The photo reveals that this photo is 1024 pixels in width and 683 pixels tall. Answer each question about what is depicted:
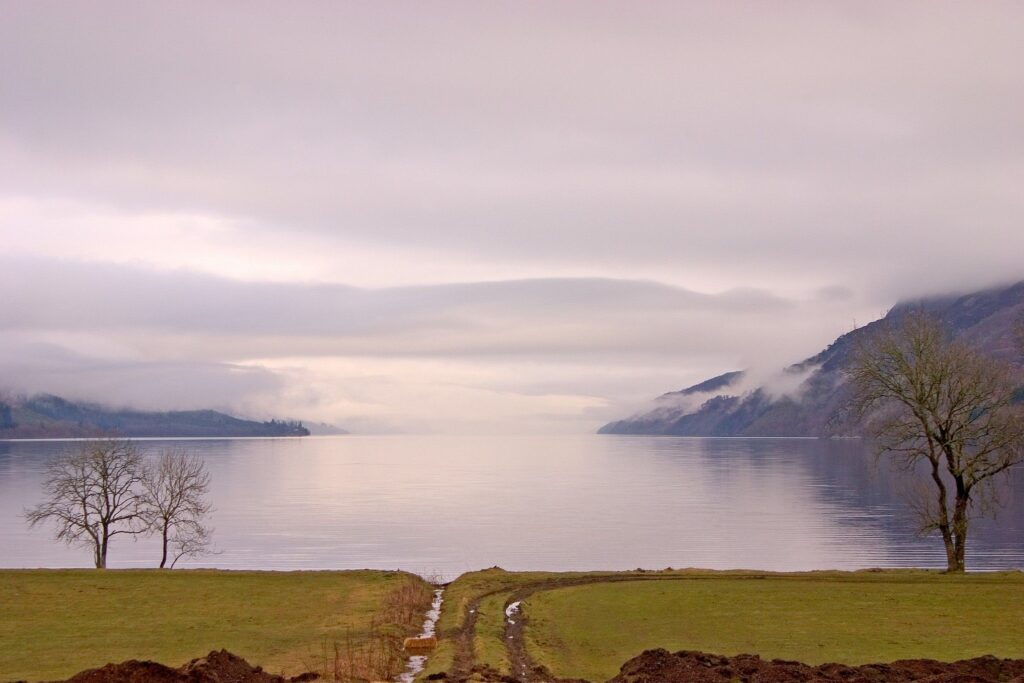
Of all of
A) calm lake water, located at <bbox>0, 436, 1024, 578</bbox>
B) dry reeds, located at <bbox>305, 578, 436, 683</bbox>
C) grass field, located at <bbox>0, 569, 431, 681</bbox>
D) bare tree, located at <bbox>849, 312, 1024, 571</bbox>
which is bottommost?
calm lake water, located at <bbox>0, 436, 1024, 578</bbox>

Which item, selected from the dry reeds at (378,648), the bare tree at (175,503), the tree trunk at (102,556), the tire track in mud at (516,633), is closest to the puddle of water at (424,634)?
the dry reeds at (378,648)

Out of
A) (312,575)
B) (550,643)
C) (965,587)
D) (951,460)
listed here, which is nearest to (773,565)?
(951,460)

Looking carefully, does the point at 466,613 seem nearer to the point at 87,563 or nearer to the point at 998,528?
the point at 87,563

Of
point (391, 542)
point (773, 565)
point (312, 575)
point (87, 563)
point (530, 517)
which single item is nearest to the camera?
point (312, 575)

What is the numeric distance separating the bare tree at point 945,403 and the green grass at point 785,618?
19.3 ft

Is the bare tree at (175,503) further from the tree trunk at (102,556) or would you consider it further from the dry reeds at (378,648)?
the dry reeds at (378,648)

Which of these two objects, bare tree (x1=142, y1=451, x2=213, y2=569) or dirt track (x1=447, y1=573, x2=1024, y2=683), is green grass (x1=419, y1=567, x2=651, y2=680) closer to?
dirt track (x1=447, y1=573, x2=1024, y2=683)

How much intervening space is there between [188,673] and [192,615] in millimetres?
18689

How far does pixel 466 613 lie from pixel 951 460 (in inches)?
1220

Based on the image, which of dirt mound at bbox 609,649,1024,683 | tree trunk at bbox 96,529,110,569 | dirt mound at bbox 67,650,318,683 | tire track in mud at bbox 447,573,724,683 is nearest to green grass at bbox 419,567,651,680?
tire track in mud at bbox 447,573,724,683

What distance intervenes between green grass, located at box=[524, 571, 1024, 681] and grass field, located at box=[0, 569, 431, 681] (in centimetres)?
720

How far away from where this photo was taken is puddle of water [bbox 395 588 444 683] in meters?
27.4

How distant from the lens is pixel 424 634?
35.1 metres

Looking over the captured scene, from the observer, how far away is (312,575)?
49.1m
